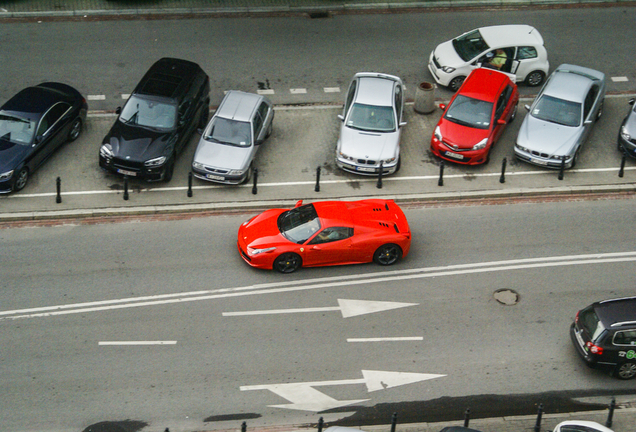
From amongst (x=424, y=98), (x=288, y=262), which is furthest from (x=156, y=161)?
(x=424, y=98)

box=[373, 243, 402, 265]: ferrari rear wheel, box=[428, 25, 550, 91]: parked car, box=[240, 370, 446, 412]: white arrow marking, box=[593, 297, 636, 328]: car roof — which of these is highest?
box=[428, 25, 550, 91]: parked car

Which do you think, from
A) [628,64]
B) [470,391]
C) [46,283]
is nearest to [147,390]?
[46,283]

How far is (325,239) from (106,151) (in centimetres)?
667

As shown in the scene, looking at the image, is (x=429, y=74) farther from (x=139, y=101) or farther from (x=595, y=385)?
(x=595, y=385)

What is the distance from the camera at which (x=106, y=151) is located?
20.2 meters

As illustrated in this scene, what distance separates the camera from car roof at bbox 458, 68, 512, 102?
72.3ft

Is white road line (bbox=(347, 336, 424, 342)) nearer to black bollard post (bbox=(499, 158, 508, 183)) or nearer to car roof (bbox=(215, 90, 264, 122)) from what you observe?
black bollard post (bbox=(499, 158, 508, 183))

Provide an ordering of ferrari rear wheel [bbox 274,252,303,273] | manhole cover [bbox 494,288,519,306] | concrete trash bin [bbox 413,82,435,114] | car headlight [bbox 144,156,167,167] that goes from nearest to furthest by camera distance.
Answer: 1. manhole cover [bbox 494,288,519,306]
2. ferrari rear wheel [bbox 274,252,303,273]
3. car headlight [bbox 144,156,167,167]
4. concrete trash bin [bbox 413,82,435,114]

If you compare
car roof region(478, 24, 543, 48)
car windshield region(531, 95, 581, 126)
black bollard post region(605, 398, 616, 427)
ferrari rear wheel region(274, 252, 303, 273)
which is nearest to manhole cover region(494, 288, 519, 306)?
black bollard post region(605, 398, 616, 427)

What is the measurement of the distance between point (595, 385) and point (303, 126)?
11559 millimetres

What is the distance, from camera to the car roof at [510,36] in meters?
24.5

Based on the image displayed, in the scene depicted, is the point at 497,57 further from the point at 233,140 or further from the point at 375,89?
the point at 233,140

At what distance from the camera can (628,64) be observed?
26.4 m

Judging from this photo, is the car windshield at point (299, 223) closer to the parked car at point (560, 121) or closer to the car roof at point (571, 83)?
the parked car at point (560, 121)
